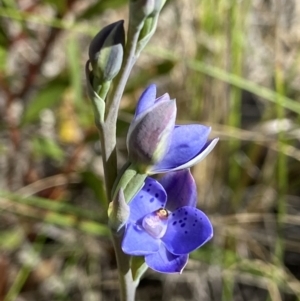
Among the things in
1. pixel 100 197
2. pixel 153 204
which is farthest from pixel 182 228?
pixel 100 197

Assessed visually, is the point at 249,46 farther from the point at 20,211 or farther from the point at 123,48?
the point at 123,48

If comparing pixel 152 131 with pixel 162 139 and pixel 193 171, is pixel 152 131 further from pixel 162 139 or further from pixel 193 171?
pixel 193 171

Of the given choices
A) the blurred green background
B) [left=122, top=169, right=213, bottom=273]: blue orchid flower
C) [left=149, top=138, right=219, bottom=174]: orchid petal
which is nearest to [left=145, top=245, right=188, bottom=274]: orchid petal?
[left=122, top=169, right=213, bottom=273]: blue orchid flower

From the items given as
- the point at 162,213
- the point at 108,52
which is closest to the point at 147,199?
the point at 162,213

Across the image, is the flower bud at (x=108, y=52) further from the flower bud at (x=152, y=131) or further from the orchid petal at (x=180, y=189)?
the orchid petal at (x=180, y=189)

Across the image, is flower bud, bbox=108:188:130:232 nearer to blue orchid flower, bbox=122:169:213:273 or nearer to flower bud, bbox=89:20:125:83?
blue orchid flower, bbox=122:169:213:273

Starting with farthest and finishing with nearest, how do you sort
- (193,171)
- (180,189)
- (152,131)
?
(193,171) < (180,189) < (152,131)
